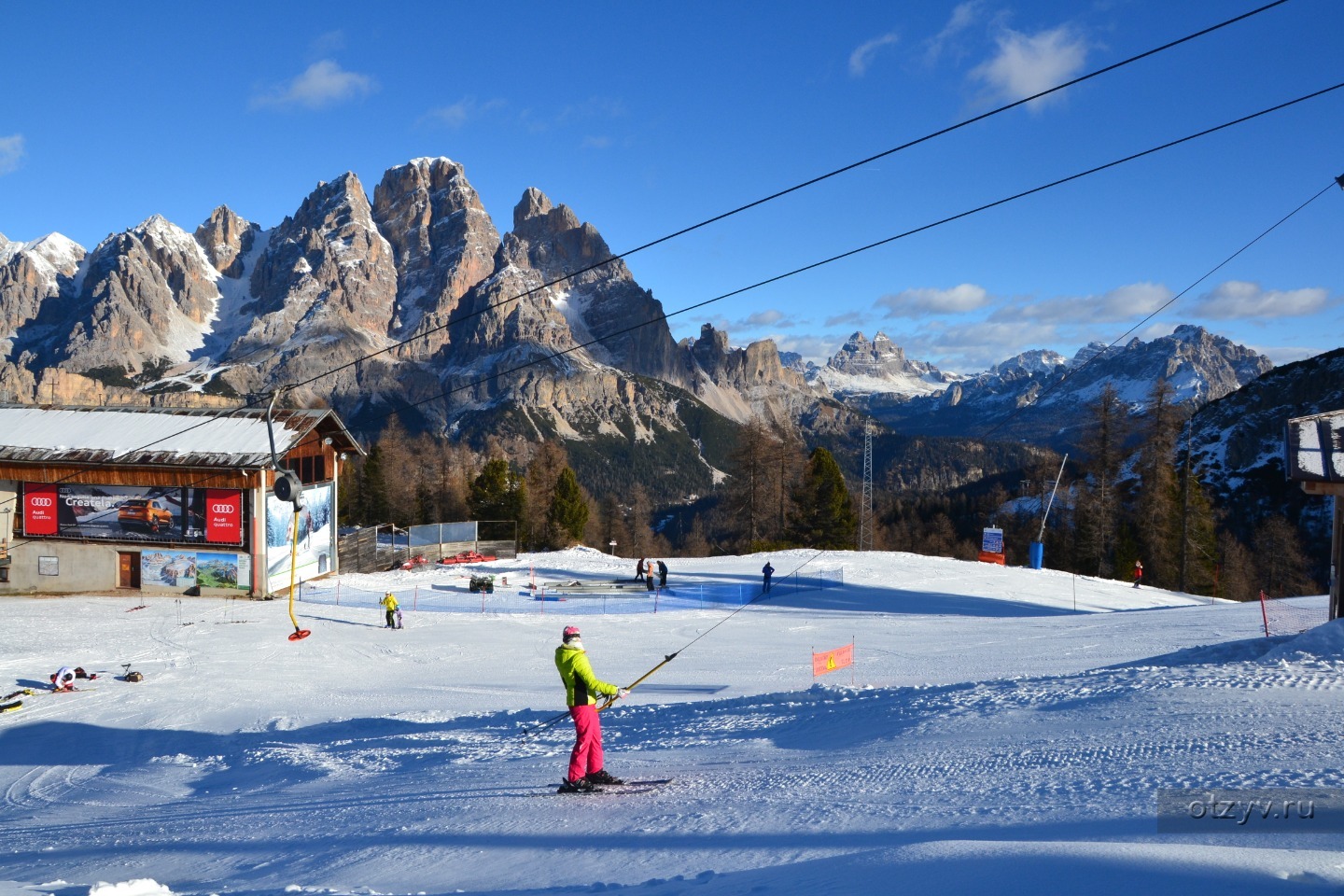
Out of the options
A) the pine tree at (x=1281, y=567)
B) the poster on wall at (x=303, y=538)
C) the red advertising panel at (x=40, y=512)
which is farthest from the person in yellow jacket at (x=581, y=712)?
the pine tree at (x=1281, y=567)

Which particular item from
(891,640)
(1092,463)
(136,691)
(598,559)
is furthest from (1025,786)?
(1092,463)

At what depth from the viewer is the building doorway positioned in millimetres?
32156

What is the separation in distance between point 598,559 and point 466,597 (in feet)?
37.4

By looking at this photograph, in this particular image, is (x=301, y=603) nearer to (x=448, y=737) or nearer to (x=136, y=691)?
(x=136, y=691)

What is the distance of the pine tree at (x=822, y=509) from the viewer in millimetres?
56531

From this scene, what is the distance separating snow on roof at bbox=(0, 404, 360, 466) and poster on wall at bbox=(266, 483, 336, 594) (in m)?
2.48

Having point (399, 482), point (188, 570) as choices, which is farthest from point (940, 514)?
point (188, 570)

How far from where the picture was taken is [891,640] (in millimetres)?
20953

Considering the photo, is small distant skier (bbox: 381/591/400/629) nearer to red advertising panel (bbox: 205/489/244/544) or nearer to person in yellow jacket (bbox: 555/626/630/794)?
red advertising panel (bbox: 205/489/244/544)

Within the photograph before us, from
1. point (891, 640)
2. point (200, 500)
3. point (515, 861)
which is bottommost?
point (891, 640)

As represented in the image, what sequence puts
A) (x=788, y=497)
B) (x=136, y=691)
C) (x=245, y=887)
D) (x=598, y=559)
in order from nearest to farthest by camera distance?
(x=245, y=887), (x=136, y=691), (x=598, y=559), (x=788, y=497)

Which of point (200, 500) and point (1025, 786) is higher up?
point (200, 500)

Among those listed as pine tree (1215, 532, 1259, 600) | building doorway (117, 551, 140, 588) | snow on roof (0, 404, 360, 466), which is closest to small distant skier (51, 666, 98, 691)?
snow on roof (0, 404, 360, 466)

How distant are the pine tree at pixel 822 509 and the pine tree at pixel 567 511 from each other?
15408 millimetres
